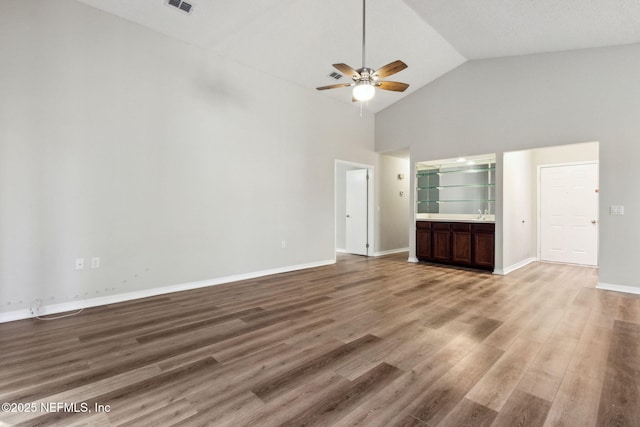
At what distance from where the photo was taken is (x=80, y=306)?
3.36 metres

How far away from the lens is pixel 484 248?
5.35 m

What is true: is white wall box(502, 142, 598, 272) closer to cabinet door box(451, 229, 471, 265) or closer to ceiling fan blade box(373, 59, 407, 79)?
cabinet door box(451, 229, 471, 265)

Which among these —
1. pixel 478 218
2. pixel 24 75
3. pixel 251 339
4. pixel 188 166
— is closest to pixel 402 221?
pixel 478 218

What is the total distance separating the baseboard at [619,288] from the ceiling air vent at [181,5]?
6499 millimetres

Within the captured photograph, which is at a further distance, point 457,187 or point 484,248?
point 457,187

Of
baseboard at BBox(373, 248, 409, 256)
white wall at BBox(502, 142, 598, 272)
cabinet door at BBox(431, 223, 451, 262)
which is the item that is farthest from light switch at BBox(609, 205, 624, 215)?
baseboard at BBox(373, 248, 409, 256)

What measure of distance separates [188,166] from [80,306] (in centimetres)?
208

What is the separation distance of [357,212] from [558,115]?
4.12 metres

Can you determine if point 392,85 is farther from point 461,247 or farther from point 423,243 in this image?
point 423,243

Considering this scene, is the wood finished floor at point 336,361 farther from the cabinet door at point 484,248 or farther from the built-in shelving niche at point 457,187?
the built-in shelving niche at point 457,187

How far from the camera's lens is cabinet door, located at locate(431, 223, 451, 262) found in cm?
581

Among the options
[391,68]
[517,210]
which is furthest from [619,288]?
[391,68]

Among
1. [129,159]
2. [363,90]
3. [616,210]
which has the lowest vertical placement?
[616,210]

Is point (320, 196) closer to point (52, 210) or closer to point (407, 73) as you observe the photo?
point (407, 73)
